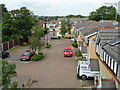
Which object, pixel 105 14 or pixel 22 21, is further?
pixel 105 14

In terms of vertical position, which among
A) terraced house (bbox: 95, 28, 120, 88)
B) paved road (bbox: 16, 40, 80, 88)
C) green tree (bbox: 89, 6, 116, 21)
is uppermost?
green tree (bbox: 89, 6, 116, 21)

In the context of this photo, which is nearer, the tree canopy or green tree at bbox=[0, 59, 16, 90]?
green tree at bbox=[0, 59, 16, 90]

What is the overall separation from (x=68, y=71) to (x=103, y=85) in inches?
384

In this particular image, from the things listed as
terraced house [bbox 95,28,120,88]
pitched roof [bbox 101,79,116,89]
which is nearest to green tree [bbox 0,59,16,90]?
pitched roof [bbox 101,79,116,89]

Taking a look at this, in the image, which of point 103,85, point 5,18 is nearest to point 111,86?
point 103,85

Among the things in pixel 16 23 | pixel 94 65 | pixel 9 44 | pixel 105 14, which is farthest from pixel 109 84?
pixel 105 14

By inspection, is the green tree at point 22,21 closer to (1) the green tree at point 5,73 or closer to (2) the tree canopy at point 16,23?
(2) the tree canopy at point 16,23

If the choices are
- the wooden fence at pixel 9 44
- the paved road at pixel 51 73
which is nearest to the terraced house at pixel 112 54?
the paved road at pixel 51 73

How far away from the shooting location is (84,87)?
44.1 feet

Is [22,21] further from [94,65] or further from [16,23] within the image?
[94,65]

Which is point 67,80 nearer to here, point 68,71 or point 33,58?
point 68,71

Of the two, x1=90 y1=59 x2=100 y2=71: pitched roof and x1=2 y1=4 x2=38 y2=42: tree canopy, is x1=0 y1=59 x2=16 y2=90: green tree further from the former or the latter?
x1=2 y1=4 x2=38 y2=42: tree canopy

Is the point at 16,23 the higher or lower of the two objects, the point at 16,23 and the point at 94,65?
the higher

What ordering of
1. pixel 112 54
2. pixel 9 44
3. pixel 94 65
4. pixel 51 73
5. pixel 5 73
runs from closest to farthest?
1. pixel 112 54
2. pixel 5 73
3. pixel 94 65
4. pixel 51 73
5. pixel 9 44
